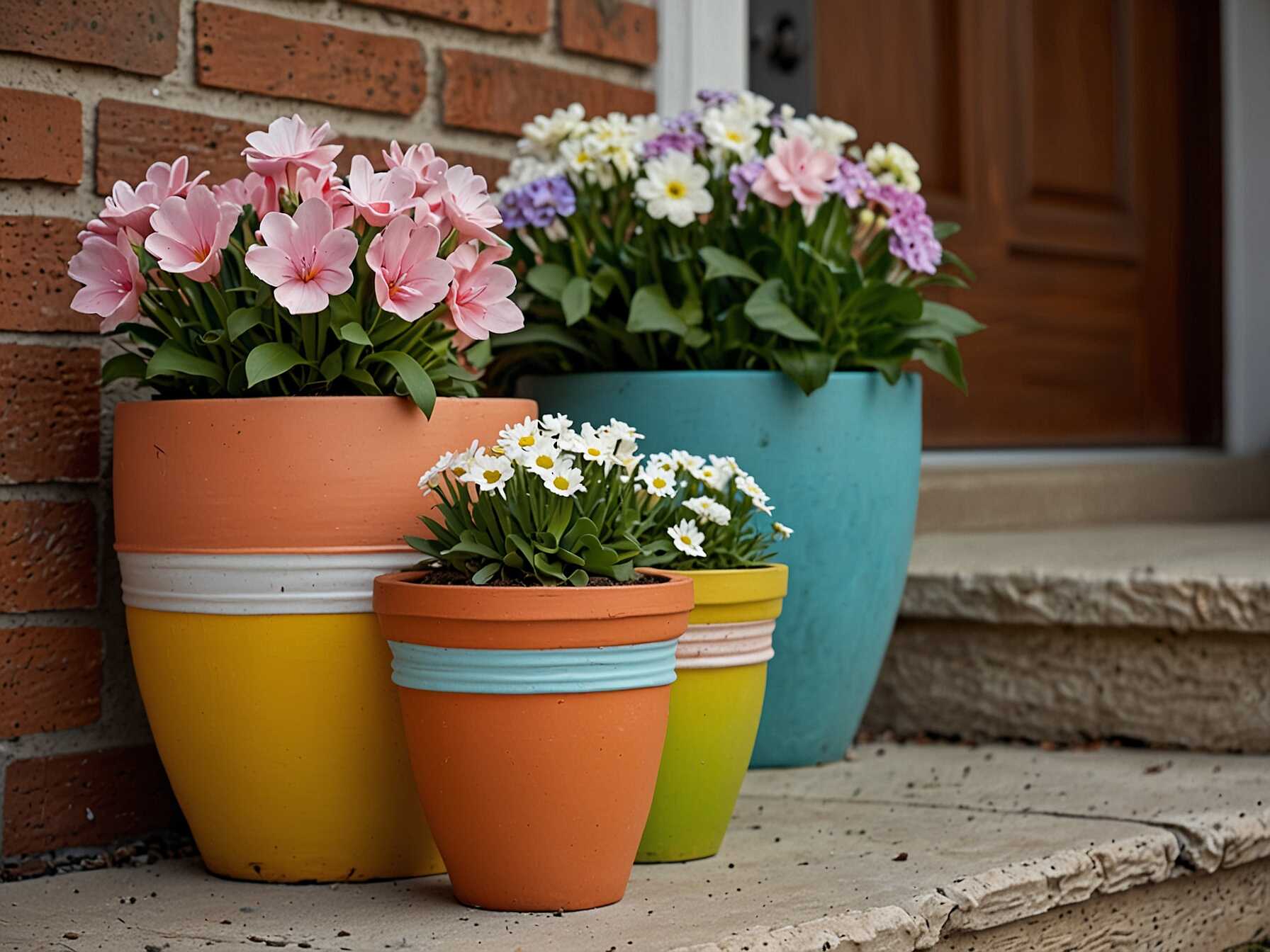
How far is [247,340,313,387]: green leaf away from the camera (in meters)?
1.23

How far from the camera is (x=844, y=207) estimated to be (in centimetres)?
165

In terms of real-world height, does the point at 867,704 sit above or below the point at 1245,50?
below

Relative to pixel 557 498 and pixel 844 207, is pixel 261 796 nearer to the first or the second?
pixel 557 498

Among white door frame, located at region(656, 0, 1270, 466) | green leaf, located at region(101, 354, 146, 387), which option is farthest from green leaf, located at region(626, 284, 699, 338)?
white door frame, located at region(656, 0, 1270, 466)

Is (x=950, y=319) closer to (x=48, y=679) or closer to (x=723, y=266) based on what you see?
(x=723, y=266)

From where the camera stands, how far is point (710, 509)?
137 centimetres

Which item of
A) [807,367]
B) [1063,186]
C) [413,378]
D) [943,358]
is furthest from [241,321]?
[1063,186]

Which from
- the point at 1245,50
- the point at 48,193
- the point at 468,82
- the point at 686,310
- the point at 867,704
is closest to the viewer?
the point at 48,193

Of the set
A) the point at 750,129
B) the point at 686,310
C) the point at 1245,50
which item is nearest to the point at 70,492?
the point at 686,310

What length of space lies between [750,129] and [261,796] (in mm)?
841

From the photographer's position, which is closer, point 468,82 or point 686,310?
point 686,310

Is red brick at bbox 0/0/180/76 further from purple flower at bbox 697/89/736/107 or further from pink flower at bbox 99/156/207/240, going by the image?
purple flower at bbox 697/89/736/107

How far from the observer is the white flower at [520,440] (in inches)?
46.8

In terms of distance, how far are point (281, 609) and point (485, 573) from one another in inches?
7.3
